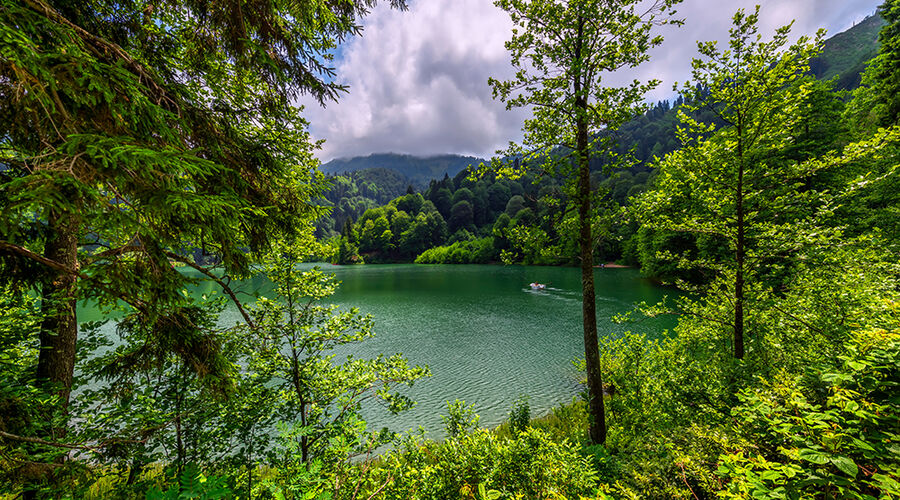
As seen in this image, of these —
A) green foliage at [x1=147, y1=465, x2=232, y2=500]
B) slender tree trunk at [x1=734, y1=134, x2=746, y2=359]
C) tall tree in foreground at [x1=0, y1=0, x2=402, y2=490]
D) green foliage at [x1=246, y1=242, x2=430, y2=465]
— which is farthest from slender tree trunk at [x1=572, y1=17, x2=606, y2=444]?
green foliage at [x1=147, y1=465, x2=232, y2=500]

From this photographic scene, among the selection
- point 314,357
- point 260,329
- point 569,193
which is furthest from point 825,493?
point 260,329

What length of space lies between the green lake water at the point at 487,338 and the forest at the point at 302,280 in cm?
126

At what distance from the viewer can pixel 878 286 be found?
14.0ft

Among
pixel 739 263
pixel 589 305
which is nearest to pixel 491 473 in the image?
pixel 589 305

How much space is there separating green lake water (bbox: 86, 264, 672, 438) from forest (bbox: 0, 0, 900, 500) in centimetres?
126

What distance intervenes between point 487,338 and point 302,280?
1555cm

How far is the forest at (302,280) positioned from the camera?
191 cm

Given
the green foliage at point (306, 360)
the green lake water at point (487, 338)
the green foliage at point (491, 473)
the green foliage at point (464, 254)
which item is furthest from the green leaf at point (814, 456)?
the green foliage at point (464, 254)

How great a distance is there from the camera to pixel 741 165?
5094 mm

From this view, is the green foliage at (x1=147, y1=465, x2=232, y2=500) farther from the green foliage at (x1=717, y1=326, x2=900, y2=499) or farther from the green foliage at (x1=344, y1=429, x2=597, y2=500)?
the green foliage at (x1=717, y1=326, x2=900, y2=499)

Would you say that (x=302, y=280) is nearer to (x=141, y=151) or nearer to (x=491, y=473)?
(x=141, y=151)

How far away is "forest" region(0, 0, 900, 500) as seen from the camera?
1.91m

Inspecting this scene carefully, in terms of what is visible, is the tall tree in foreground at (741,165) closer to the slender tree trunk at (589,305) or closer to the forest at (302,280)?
the forest at (302,280)

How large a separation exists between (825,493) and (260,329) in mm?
6142
